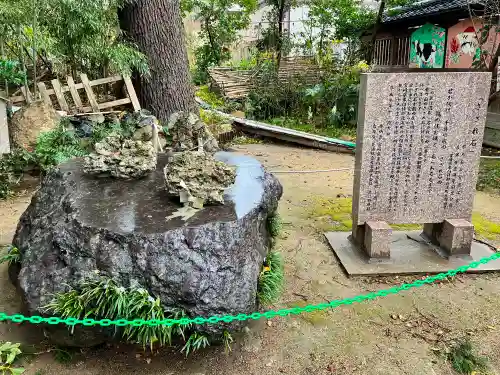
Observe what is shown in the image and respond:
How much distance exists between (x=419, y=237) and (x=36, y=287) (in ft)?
12.5

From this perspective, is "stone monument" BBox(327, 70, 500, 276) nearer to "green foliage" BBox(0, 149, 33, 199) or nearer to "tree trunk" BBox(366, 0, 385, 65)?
"green foliage" BBox(0, 149, 33, 199)

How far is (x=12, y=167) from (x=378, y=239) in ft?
16.6

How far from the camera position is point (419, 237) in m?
4.73

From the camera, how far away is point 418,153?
408cm

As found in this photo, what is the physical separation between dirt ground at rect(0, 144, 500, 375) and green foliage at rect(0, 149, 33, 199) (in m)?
1.76

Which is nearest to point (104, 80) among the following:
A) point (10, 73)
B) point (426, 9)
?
point (10, 73)

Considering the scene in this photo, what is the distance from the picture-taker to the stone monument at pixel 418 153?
393 cm

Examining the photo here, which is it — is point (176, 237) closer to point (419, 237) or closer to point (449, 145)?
point (449, 145)

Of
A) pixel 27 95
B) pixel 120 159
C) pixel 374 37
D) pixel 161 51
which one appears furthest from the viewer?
pixel 374 37

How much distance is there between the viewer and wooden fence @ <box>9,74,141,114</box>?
22.6ft

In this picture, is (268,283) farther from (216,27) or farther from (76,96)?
(216,27)

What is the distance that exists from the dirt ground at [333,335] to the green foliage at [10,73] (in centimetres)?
336

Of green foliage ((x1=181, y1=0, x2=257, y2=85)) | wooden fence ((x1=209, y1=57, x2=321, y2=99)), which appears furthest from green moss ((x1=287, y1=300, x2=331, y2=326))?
green foliage ((x1=181, y1=0, x2=257, y2=85))

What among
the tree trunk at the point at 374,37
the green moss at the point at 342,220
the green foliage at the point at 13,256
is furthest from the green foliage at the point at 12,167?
the tree trunk at the point at 374,37
